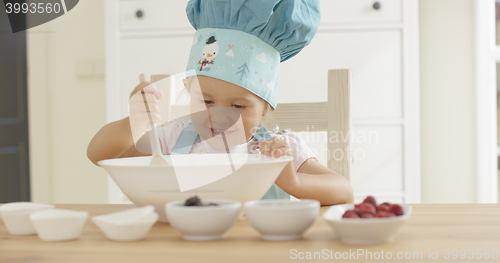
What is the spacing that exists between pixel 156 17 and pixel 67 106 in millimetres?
799

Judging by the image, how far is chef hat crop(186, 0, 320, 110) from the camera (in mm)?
830

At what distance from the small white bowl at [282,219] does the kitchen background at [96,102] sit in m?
1.63

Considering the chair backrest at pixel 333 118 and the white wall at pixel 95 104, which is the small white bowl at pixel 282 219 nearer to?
the chair backrest at pixel 333 118

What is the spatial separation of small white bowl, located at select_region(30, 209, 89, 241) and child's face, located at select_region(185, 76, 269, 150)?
1.63 ft

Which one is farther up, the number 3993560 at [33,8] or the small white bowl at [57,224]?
the number 3993560 at [33,8]

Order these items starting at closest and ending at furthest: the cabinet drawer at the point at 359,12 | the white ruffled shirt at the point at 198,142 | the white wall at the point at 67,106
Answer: the white ruffled shirt at the point at 198,142, the cabinet drawer at the point at 359,12, the white wall at the point at 67,106

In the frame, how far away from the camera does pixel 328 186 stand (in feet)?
2.45

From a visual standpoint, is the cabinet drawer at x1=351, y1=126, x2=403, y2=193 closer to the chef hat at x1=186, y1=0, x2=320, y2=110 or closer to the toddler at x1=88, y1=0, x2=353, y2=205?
the toddler at x1=88, y1=0, x2=353, y2=205

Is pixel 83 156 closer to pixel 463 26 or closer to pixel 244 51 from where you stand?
pixel 244 51

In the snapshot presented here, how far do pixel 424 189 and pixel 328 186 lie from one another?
1297mm

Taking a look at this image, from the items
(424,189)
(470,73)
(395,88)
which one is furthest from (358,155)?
(470,73)

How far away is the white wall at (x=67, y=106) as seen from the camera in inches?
83.0

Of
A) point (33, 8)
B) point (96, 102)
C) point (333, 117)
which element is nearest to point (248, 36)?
point (333, 117)

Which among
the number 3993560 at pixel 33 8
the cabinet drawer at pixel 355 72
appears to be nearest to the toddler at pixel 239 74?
the cabinet drawer at pixel 355 72
